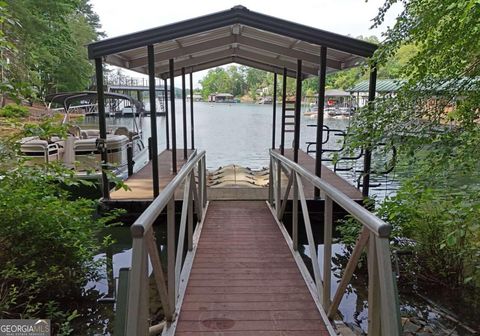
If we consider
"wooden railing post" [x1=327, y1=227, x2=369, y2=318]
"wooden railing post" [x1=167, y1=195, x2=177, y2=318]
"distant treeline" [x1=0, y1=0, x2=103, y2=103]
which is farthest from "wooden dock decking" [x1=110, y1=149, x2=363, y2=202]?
"wooden railing post" [x1=327, y1=227, x2=369, y2=318]

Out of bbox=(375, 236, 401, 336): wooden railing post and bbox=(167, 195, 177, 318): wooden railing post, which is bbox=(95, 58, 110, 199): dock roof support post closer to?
bbox=(167, 195, 177, 318): wooden railing post

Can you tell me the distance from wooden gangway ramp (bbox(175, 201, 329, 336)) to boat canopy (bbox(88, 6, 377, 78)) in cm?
231

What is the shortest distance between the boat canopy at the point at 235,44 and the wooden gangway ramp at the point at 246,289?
2311mm

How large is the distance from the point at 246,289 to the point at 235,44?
14.6 ft

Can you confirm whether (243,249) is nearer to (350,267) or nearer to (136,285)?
(350,267)

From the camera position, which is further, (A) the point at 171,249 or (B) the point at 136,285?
(A) the point at 171,249

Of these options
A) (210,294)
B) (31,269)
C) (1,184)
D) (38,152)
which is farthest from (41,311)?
(38,152)

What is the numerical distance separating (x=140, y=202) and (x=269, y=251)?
235cm

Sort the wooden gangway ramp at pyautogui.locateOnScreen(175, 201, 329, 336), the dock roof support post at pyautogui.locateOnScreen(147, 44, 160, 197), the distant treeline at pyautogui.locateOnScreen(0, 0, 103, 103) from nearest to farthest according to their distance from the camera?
1. the wooden gangway ramp at pyautogui.locateOnScreen(175, 201, 329, 336)
2. the dock roof support post at pyautogui.locateOnScreen(147, 44, 160, 197)
3. the distant treeline at pyautogui.locateOnScreen(0, 0, 103, 103)

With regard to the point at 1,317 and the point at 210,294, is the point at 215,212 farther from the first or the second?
the point at 1,317

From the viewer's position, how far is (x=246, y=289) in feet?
10.2

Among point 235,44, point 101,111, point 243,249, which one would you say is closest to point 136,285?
point 243,249

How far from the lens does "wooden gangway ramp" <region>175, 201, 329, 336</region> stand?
8.36ft

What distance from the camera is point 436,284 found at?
3992mm
